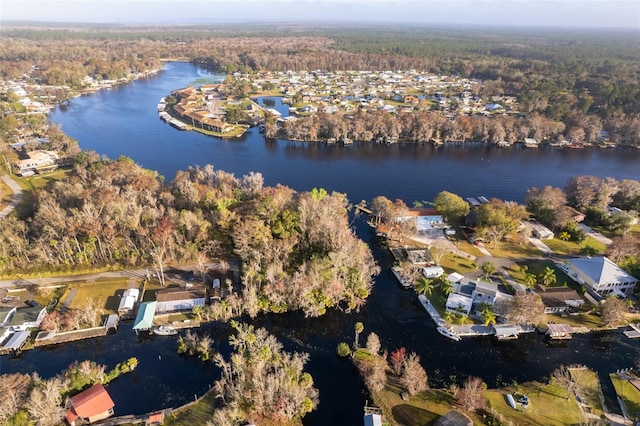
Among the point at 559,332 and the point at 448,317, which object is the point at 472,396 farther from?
the point at 559,332

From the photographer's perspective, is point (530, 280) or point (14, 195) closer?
point (530, 280)

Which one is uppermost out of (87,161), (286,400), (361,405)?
(87,161)

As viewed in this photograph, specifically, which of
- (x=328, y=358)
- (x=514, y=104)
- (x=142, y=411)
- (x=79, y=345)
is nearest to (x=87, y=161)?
(x=79, y=345)

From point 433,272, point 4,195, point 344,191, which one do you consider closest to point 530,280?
point 433,272

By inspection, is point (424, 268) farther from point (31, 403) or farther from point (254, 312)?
point (31, 403)

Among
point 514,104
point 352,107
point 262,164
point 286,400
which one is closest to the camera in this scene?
point 286,400

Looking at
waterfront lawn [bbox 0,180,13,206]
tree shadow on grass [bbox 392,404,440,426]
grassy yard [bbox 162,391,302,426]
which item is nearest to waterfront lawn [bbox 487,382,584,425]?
tree shadow on grass [bbox 392,404,440,426]

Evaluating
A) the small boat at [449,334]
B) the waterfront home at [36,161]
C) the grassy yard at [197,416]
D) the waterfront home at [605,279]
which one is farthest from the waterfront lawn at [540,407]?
the waterfront home at [36,161]
